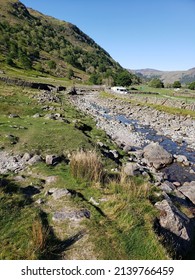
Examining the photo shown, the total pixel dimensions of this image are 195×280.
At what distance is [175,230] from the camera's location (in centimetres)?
1053

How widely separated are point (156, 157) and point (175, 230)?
1417cm

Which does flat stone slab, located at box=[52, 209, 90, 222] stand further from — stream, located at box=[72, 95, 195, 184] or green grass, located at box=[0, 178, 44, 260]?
stream, located at box=[72, 95, 195, 184]

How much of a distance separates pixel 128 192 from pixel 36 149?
8661 millimetres

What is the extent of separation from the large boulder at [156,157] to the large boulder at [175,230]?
12.3 metres

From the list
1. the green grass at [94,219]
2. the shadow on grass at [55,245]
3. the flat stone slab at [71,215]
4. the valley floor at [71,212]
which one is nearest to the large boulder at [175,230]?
the valley floor at [71,212]

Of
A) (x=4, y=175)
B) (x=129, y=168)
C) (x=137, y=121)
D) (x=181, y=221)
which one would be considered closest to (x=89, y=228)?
(x=181, y=221)

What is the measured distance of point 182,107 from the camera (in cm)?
5391

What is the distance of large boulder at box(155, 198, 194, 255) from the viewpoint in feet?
32.7

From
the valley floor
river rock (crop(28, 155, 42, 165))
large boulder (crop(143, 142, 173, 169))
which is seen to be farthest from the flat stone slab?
large boulder (crop(143, 142, 173, 169))

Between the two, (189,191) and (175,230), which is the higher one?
(175,230)

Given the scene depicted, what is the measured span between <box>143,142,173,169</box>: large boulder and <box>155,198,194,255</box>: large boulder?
40.3 ft

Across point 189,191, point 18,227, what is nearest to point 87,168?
point 18,227

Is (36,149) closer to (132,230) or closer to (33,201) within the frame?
(33,201)

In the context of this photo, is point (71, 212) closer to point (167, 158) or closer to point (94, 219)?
point (94, 219)
